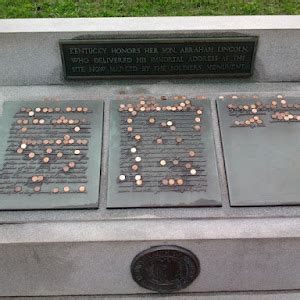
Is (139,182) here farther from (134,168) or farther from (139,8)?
(139,8)

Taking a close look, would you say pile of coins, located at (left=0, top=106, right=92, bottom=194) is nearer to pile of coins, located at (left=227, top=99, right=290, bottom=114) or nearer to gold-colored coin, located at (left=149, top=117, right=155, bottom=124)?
gold-colored coin, located at (left=149, top=117, right=155, bottom=124)

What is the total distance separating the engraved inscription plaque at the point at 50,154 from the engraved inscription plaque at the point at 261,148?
1.08 meters

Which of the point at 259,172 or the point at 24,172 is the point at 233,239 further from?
the point at 24,172

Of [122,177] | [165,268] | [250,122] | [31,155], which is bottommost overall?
[165,268]

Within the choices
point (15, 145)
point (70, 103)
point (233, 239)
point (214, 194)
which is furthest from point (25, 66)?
point (233, 239)

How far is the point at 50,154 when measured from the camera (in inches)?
161

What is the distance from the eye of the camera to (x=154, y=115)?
4398 millimetres

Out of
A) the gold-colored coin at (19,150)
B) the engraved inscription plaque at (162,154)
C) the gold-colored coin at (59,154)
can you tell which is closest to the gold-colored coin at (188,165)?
the engraved inscription plaque at (162,154)

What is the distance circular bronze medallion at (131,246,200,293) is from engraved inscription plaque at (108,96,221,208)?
1.17ft

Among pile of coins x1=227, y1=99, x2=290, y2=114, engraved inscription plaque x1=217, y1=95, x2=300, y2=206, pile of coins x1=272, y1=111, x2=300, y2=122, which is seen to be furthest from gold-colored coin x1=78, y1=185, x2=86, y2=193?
pile of coins x1=272, y1=111, x2=300, y2=122

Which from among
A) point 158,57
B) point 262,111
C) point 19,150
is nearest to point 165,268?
point 19,150

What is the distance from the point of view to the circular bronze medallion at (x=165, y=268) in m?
3.73

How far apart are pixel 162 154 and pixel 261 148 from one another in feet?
2.66

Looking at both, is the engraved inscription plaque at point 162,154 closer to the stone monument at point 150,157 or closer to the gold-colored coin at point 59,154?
the stone monument at point 150,157
